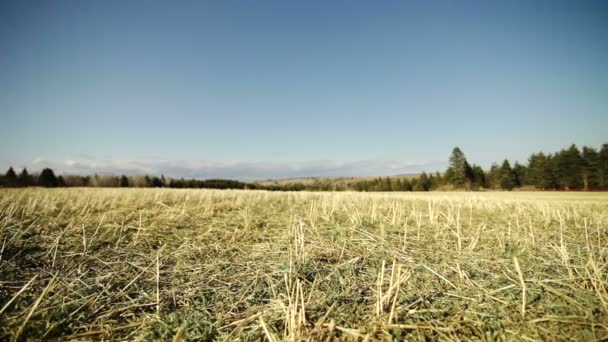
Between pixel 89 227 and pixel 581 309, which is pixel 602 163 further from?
pixel 89 227

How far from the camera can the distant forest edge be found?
55.3 metres

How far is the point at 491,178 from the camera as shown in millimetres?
68625

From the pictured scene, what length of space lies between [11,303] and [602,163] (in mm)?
82355

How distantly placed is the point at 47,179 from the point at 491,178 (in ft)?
354

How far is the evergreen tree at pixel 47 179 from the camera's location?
58.3 metres

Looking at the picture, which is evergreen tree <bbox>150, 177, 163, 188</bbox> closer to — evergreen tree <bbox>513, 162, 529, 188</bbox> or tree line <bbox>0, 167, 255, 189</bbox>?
tree line <bbox>0, 167, 255, 189</bbox>

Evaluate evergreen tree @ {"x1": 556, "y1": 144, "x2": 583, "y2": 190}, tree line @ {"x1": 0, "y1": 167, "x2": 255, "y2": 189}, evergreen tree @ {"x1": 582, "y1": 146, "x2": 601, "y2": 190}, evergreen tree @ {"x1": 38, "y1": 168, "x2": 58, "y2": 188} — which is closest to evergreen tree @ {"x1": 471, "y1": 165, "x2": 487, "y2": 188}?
evergreen tree @ {"x1": 556, "y1": 144, "x2": 583, "y2": 190}

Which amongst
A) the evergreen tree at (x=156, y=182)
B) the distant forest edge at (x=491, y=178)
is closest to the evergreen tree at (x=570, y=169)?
the distant forest edge at (x=491, y=178)

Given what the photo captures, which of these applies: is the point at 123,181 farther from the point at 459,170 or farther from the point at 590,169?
the point at 590,169

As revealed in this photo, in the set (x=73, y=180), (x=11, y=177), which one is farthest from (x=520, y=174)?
(x=11, y=177)

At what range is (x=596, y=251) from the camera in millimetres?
4375

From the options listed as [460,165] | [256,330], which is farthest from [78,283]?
[460,165]

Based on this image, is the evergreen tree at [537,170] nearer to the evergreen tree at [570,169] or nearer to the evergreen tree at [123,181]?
the evergreen tree at [570,169]

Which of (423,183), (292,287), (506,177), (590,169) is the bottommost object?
(292,287)
